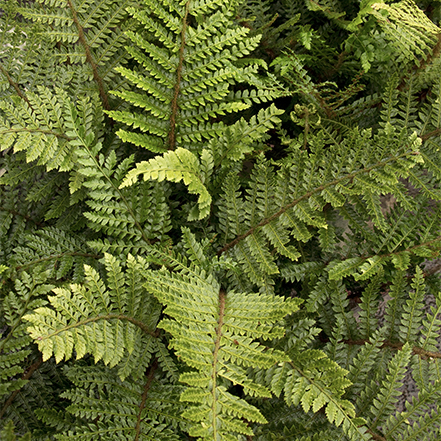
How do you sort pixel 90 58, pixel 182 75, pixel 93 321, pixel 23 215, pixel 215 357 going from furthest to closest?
pixel 23 215 → pixel 90 58 → pixel 182 75 → pixel 93 321 → pixel 215 357

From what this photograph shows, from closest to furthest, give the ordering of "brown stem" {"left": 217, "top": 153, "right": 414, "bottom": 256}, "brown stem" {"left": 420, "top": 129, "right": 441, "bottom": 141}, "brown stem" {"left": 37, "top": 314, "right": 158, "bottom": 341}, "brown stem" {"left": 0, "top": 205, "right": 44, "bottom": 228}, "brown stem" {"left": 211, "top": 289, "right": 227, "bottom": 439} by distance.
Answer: "brown stem" {"left": 211, "top": 289, "right": 227, "bottom": 439} < "brown stem" {"left": 37, "top": 314, "right": 158, "bottom": 341} < "brown stem" {"left": 217, "top": 153, "right": 414, "bottom": 256} < "brown stem" {"left": 420, "top": 129, "right": 441, "bottom": 141} < "brown stem" {"left": 0, "top": 205, "right": 44, "bottom": 228}

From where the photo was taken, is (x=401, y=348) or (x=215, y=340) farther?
(x=401, y=348)

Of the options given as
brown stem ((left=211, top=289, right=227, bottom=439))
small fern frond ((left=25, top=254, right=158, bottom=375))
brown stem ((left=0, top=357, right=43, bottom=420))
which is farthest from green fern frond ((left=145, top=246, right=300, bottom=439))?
brown stem ((left=0, top=357, right=43, bottom=420))

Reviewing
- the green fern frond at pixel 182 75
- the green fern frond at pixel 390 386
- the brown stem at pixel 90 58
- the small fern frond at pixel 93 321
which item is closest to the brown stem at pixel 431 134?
the green fern frond at pixel 182 75

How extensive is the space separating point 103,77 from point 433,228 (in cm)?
110

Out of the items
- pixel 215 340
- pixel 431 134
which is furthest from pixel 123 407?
pixel 431 134

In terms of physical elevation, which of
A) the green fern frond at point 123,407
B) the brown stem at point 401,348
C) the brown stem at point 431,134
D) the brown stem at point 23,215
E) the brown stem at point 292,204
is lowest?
the green fern frond at point 123,407

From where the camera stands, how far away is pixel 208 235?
4.15 ft

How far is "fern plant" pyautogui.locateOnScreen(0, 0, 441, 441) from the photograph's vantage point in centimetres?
100

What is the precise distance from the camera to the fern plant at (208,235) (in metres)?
1.00

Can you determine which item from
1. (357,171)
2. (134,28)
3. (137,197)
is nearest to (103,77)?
(134,28)

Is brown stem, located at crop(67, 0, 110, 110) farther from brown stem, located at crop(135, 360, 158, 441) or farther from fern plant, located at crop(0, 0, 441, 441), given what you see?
brown stem, located at crop(135, 360, 158, 441)

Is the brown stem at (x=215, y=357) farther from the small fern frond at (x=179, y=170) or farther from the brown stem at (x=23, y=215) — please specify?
the brown stem at (x=23, y=215)

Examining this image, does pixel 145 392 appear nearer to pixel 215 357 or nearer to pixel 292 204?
pixel 215 357
